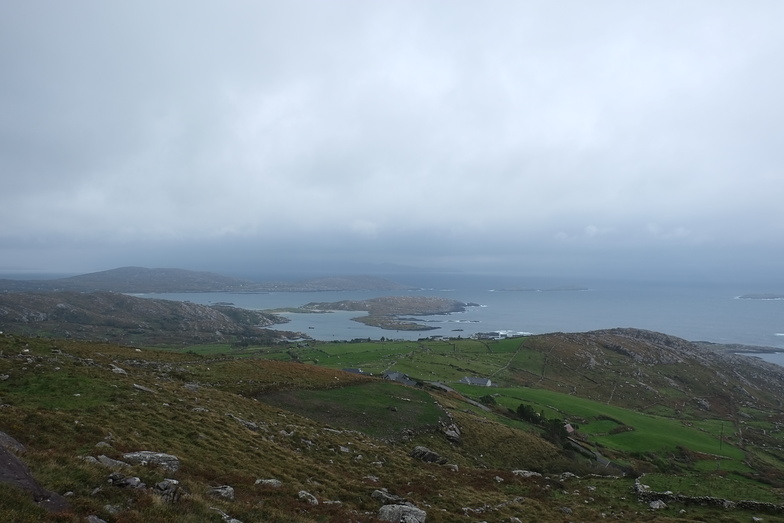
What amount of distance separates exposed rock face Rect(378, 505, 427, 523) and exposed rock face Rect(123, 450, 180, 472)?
8.53 meters

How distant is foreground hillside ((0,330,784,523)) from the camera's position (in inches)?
490

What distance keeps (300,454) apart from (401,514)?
9.11 meters

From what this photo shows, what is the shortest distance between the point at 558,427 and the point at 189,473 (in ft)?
154

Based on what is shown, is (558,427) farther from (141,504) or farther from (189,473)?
(141,504)

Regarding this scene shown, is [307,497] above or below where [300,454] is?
above

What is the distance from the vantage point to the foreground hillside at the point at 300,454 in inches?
490

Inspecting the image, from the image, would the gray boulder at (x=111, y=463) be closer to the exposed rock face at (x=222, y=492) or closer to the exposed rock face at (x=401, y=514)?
the exposed rock face at (x=222, y=492)

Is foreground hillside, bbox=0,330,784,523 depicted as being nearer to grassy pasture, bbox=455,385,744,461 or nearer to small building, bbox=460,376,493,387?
grassy pasture, bbox=455,385,744,461

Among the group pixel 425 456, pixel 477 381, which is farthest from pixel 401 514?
pixel 477 381

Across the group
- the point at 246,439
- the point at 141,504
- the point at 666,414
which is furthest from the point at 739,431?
the point at 141,504

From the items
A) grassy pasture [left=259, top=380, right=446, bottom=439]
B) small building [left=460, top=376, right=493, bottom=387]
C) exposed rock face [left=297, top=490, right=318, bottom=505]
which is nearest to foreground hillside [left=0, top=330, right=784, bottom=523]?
exposed rock face [left=297, top=490, right=318, bottom=505]

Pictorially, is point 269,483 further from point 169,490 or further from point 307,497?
point 169,490

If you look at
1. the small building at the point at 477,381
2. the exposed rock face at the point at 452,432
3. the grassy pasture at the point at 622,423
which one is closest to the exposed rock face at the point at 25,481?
the exposed rock face at the point at 452,432

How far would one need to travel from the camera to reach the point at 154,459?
15289mm
